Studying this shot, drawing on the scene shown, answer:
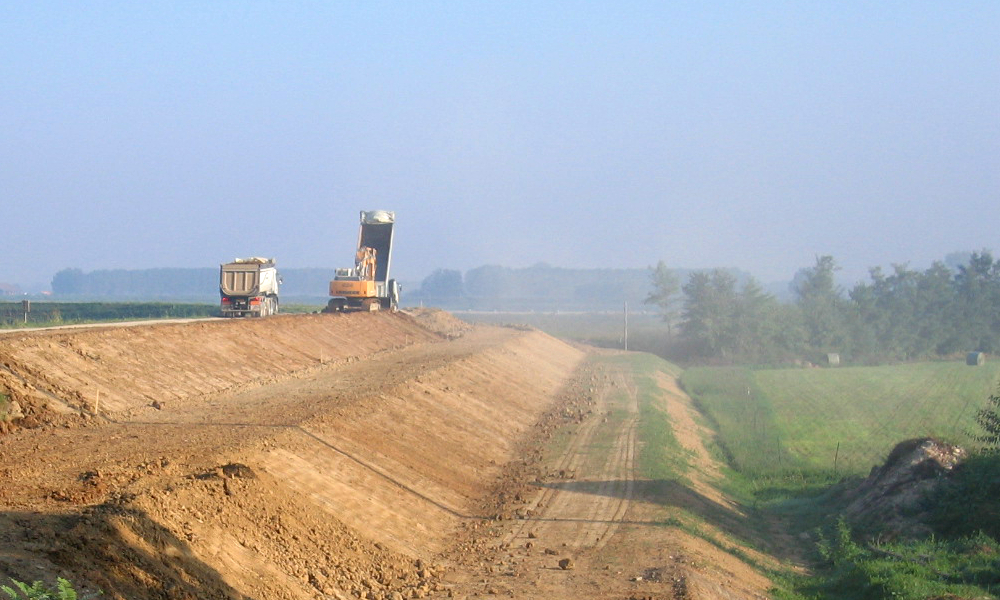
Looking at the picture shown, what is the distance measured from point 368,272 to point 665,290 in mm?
55806

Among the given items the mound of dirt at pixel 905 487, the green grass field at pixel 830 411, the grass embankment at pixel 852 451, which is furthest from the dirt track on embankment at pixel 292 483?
the green grass field at pixel 830 411

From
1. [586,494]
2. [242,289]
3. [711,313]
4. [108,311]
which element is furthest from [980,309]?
[586,494]

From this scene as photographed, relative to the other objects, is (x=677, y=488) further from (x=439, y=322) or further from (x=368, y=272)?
(x=439, y=322)

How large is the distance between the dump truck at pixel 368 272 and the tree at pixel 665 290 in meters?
51.2

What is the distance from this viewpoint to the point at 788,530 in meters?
20.4

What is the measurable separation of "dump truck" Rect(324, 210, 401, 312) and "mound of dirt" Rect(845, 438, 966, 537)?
3781 centimetres

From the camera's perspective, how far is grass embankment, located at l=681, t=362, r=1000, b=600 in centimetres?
1410

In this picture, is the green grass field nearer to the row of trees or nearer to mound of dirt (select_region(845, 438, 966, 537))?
mound of dirt (select_region(845, 438, 966, 537))

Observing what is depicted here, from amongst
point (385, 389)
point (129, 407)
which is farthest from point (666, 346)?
point (129, 407)

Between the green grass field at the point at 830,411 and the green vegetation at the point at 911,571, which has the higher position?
the green vegetation at the point at 911,571

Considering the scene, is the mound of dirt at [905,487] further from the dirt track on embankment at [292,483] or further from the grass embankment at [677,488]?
the dirt track on embankment at [292,483]

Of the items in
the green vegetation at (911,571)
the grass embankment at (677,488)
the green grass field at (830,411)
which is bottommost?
the green grass field at (830,411)

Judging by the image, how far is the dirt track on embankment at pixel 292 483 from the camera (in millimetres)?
9492

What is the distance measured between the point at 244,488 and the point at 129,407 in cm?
983
